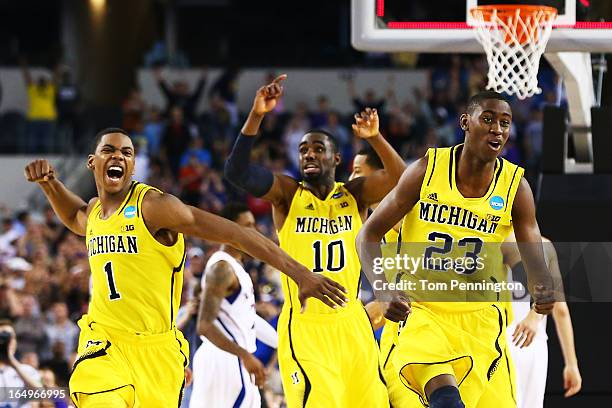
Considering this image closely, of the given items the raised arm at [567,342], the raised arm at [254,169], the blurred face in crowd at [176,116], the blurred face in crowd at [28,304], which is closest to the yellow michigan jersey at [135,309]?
the raised arm at [254,169]

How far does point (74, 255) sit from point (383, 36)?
7011 mm

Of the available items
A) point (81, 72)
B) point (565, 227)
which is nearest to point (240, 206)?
point (565, 227)

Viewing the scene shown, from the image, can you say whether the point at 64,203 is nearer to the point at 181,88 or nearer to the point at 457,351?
the point at 457,351

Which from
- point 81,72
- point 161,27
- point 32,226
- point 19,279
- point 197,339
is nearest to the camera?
point 197,339

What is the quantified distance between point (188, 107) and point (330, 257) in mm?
11616

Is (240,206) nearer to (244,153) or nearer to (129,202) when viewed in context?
(244,153)

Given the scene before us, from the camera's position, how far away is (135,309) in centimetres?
694

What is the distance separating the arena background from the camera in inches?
562

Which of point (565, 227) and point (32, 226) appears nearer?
point (565, 227)

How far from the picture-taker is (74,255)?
47.5 feet

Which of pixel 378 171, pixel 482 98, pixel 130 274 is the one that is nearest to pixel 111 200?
pixel 130 274

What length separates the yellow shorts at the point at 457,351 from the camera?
674cm

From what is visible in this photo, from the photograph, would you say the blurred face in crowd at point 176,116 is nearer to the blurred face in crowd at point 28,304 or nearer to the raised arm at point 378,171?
the blurred face in crowd at point 28,304

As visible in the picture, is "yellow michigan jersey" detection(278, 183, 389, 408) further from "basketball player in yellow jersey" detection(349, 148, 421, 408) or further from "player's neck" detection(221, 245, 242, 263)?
"player's neck" detection(221, 245, 242, 263)
